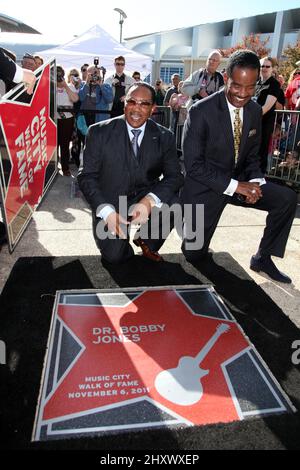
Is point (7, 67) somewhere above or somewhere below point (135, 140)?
above

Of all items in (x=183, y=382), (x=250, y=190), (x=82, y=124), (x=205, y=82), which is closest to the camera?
(x=183, y=382)

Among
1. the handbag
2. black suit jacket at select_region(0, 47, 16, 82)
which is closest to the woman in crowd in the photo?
the handbag

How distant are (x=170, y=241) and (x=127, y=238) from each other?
0.87 metres

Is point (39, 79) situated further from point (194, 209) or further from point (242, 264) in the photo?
point (242, 264)

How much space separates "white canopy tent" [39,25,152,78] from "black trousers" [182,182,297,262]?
9.25 m

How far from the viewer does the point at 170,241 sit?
3943mm

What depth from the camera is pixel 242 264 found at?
3.44 metres

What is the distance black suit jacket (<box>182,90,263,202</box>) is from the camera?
10.2 ft

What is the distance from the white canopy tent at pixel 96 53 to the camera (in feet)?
36.5

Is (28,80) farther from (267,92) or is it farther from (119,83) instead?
(119,83)

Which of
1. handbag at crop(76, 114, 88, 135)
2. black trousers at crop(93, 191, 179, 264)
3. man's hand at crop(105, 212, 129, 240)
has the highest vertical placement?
handbag at crop(76, 114, 88, 135)

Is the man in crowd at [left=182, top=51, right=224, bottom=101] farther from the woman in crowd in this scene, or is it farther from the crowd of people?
the crowd of people

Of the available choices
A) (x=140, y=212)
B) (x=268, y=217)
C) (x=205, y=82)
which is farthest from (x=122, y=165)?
(x=205, y=82)
